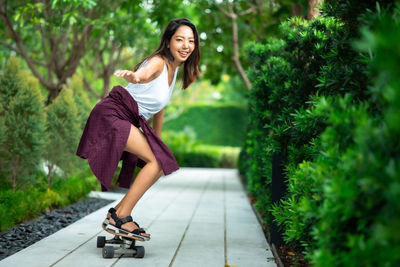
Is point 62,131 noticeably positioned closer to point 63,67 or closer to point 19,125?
point 19,125

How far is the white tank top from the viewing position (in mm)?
3508

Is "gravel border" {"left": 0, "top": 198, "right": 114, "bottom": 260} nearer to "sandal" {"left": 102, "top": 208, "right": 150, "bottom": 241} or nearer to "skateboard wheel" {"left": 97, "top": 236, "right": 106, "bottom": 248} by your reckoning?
"skateboard wheel" {"left": 97, "top": 236, "right": 106, "bottom": 248}

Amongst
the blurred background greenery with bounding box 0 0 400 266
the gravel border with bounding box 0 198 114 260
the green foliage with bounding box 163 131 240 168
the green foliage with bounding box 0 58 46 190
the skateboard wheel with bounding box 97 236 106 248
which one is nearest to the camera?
the blurred background greenery with bounding box 0 0 400 266

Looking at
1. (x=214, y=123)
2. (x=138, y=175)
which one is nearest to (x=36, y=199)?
(x=138, y=175)

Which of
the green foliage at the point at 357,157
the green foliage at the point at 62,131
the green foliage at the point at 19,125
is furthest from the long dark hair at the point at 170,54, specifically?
the green foliage at the point at 62,131

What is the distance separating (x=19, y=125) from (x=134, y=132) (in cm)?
283

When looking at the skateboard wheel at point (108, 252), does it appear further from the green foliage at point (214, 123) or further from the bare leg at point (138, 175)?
the green foliage at point (214, 123)

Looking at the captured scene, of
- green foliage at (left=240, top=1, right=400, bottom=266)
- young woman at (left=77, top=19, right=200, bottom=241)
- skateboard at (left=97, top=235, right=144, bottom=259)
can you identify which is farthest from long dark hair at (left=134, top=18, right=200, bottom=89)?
skateboard at (left=97, top=235, right=144, bottom=259)

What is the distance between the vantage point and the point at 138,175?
3.44m

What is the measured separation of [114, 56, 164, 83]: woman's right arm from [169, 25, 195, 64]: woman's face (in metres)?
0.17

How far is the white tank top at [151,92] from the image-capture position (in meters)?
3.51

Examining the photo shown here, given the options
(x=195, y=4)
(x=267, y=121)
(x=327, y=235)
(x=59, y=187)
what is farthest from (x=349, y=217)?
(x=195, y=4)

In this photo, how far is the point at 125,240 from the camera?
345 centimetres

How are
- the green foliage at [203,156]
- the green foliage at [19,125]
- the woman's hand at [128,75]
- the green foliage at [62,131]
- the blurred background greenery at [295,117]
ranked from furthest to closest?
the green foliage at [203,156]
the green foliage at [62,131]
the green foliage at [19,125]
the woman's hand at [128,75]
the blurred background greenery at [295,117]
